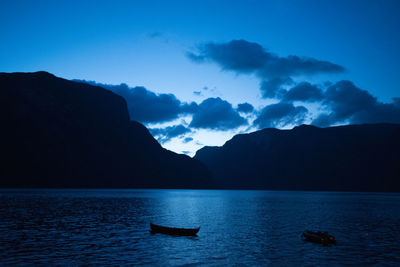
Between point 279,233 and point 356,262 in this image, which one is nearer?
point 356,262

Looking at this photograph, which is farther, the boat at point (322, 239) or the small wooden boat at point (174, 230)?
the small wooden boat at point (174, 230)

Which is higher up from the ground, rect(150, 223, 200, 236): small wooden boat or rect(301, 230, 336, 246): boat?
rect(301, 230, 336, 246): boat

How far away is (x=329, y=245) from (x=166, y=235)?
20603 mm

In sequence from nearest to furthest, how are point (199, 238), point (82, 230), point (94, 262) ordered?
point (94, 262) → point (199, 238) → point (82, 230)

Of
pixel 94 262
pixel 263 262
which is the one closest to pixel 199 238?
pixel 263 262

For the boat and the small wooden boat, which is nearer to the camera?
the boat

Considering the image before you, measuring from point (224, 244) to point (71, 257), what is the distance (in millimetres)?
16938

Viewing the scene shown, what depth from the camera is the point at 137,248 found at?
32.2 meters

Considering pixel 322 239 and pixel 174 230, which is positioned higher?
pixel 322 239

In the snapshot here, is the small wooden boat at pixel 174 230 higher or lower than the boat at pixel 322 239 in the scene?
lower

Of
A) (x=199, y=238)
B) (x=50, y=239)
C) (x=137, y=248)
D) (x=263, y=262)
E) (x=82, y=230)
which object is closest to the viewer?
(x=263, y=262)

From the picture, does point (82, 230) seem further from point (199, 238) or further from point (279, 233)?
point (279, 233)

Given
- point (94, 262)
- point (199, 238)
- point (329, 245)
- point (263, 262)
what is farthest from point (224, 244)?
point (94, 262)

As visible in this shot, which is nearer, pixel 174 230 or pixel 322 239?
pixel 322 239
